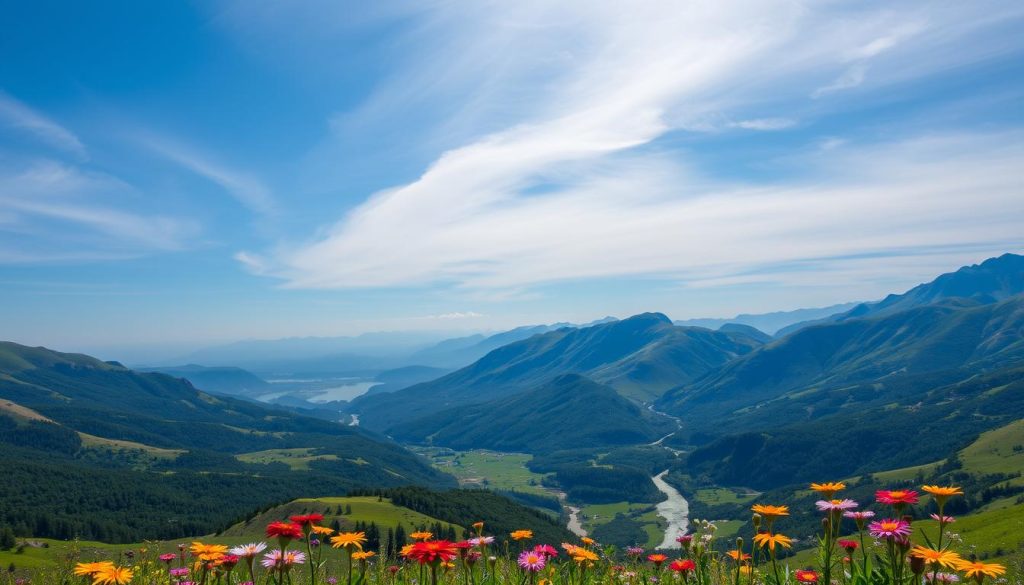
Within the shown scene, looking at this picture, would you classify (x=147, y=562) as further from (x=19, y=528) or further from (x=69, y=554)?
(x=19, y=528)

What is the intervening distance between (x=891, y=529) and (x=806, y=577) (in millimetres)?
1451

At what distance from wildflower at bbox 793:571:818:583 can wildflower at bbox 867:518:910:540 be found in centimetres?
95

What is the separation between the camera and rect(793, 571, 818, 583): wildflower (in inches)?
229

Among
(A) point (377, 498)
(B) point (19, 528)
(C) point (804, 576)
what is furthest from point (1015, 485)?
(B) point (19, 528)

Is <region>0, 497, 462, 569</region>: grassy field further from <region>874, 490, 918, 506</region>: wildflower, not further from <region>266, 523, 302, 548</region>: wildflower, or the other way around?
<region>874, 490, 918, 506</region>: wildflower

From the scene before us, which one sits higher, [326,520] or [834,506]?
[834,506]

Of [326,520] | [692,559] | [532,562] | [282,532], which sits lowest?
[326,520]

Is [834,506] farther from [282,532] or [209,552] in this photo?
[209,552]

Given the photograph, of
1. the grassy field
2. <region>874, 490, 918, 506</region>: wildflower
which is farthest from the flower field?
the grassy field

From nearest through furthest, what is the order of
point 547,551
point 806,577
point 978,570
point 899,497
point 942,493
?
point 978,570
point 899,497
point 942,493
point 806,577
point 547,551

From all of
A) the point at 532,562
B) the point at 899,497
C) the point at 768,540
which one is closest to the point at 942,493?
the point at 899,497

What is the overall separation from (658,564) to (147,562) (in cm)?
715

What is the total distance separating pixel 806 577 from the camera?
585cm

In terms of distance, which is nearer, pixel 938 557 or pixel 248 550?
pixel 938 557
